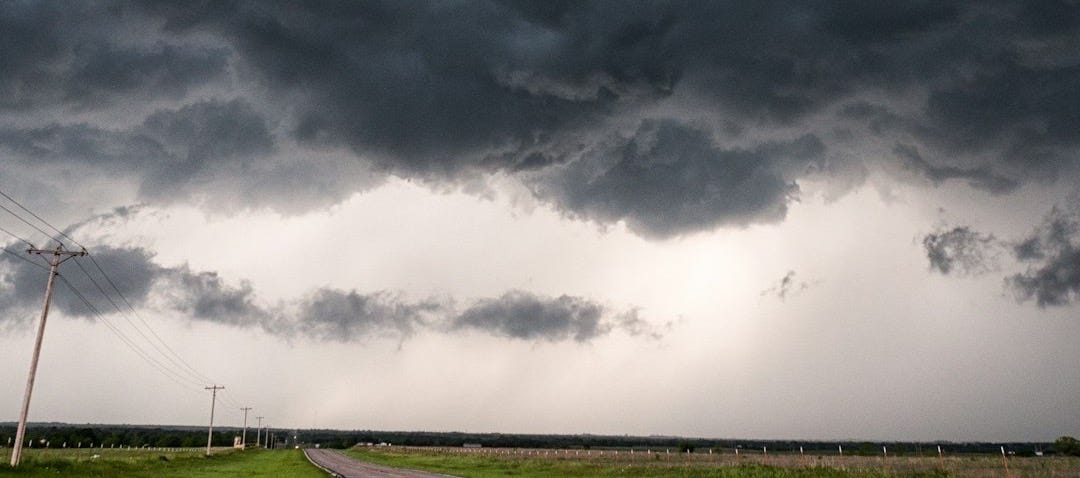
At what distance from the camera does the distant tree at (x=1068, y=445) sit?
139m

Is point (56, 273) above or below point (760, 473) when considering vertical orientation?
above

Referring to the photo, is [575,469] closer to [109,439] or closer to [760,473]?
[760,473]

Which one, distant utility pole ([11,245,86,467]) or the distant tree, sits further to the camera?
the distant tree

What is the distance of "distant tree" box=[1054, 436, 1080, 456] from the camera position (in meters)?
139

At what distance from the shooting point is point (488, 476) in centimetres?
5353

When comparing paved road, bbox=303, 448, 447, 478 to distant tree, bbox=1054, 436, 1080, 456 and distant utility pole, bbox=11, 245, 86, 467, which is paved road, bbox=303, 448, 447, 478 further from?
distant tree, bbox=1054, 436, 1080, 456

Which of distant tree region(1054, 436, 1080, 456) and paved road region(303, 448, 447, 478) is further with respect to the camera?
distant tree region(1054, 436, 1080, 456)

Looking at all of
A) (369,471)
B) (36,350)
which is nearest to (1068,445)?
(369,471)

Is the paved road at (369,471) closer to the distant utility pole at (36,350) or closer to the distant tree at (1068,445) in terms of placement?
the distant utility pole at (36,350)

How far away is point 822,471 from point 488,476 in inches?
1017

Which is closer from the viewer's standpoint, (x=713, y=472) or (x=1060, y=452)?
(x=713, y=472)

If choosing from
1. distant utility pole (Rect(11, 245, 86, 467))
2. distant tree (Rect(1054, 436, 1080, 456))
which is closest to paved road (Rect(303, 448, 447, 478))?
distant utility pole (Rect(11, 245, 86, 467))

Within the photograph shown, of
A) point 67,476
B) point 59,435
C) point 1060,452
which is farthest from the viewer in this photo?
point 59,435

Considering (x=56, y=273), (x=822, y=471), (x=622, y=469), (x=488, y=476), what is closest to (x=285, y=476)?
(x=488, y=476)
